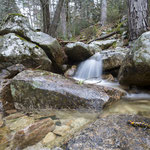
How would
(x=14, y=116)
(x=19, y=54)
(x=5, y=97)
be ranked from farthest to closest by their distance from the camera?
(x=19, y=54) → (x=5, y=97) → (x=14, y=116)

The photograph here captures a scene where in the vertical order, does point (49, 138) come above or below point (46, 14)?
below

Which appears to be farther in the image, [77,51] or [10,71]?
[77,51]

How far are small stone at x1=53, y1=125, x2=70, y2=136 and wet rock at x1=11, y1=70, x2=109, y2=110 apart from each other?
0.51 metres

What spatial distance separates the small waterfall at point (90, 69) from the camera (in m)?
5.06

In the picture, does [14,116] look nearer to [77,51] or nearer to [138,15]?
[77,51]

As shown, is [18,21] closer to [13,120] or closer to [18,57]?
[18,57]

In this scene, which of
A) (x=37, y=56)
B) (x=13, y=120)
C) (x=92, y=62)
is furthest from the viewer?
(x=92, y=62)

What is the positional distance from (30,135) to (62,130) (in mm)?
441

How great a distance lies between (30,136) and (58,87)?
110 centimetres

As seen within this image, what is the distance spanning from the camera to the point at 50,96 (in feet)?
7.36

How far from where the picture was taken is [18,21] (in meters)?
4.31

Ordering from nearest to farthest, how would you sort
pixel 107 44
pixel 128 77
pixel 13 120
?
1. pixel 13 120
2. pixel 128 77
3. pixel 107 44

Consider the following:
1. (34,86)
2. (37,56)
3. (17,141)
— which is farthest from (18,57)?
(17,141)

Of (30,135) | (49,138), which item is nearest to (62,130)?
(49,138)
